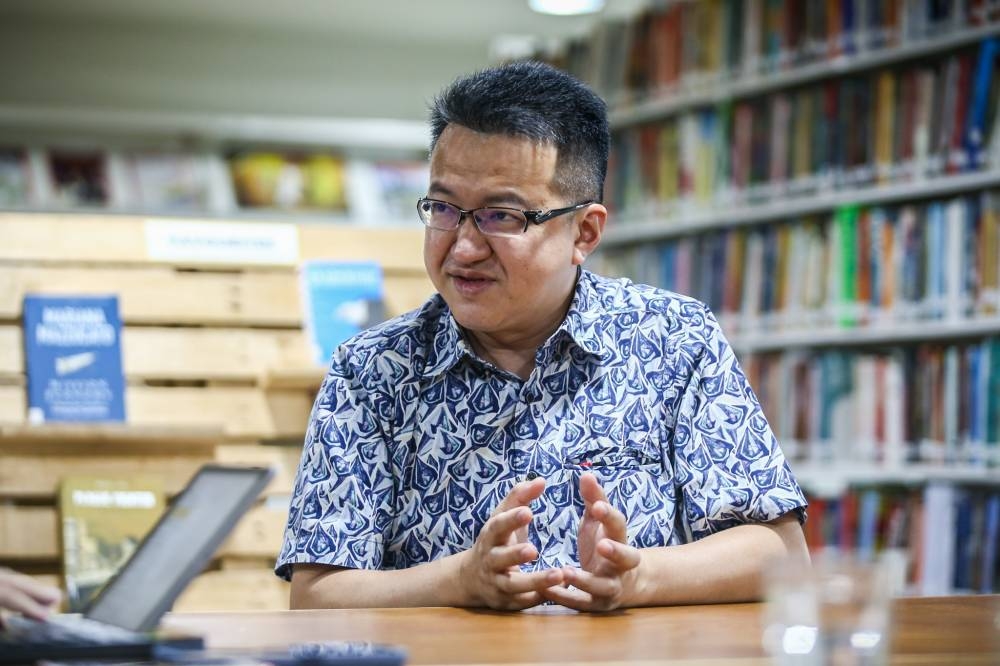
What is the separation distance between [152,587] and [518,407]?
27.2 inches

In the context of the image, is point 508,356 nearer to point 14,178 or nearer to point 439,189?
point 439,189

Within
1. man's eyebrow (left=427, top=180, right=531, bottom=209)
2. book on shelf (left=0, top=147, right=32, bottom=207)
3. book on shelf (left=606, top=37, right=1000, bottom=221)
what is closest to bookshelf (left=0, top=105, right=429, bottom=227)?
book on shelf (left=0, top=147, right=32, bottom=207)

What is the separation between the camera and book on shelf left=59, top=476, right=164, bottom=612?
2.80 m

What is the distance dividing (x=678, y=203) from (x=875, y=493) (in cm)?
113

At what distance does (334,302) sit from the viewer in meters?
3.12

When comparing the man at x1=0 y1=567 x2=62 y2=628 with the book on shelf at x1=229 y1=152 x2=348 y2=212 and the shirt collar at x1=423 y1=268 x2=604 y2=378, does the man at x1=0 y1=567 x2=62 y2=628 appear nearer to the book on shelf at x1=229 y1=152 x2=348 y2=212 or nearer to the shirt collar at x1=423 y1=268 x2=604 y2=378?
the shirt collar at x1=423 y1=268 x2=604 y2=378

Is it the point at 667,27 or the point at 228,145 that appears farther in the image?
the point at 228,145

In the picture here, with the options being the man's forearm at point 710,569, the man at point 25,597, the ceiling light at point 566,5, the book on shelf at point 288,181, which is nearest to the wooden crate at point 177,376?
the man's forearm at point 710,569

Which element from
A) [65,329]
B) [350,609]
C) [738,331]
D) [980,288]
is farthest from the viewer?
[738,331]

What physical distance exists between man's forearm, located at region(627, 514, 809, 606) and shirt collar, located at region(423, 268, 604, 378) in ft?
1.10

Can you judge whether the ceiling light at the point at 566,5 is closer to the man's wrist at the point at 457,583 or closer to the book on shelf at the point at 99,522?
the book on shelf at the point at 99,522

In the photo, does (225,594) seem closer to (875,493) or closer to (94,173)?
(875,493)

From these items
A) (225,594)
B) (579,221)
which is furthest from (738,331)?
(579,221)

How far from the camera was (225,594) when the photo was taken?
2998mm
